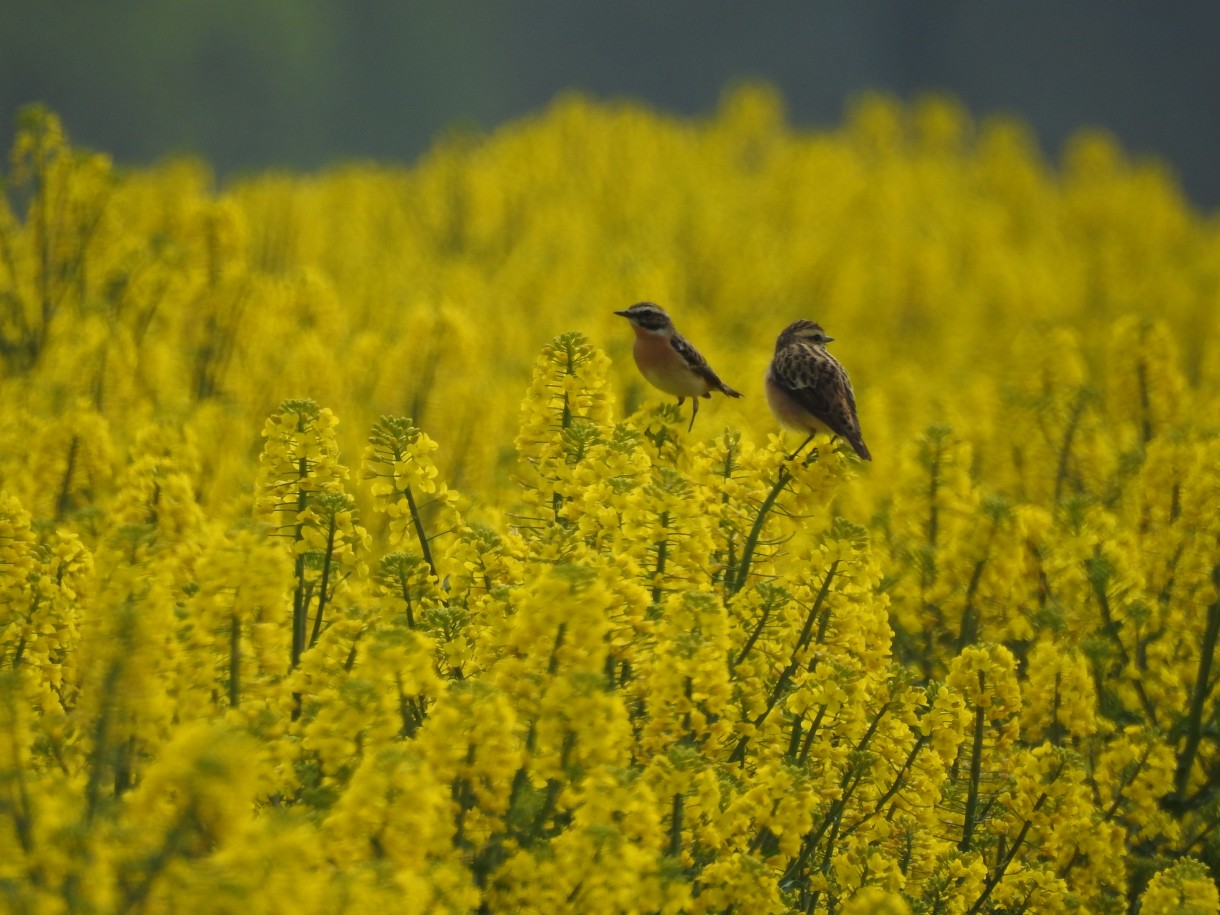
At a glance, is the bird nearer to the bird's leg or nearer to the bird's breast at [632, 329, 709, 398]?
the bird's leg

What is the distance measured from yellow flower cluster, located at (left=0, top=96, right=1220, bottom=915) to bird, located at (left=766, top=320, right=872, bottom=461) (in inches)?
5.2

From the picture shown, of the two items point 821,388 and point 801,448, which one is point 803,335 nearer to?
point 821,388

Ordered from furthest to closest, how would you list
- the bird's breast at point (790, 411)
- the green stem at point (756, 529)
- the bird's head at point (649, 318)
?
the bird's head at point (649, 318), the bird's breast at point (790, 411), the green stem at point (756, 529)

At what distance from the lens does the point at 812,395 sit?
5938 millimetres

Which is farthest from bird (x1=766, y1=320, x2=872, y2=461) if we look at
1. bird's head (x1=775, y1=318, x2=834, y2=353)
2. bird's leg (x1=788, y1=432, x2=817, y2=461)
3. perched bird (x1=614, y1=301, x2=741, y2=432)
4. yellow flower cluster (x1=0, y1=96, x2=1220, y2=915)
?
bird's head (x1=775, y1=318, x2=834, y2=353)

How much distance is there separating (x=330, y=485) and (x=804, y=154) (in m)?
37.2

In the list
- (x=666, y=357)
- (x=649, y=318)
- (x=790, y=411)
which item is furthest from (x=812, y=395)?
(x=649, y=318)

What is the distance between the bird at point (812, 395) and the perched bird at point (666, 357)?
1.90ft

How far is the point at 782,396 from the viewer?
6.14 m

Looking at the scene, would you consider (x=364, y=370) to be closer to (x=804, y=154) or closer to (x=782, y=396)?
(x=782, y=396)

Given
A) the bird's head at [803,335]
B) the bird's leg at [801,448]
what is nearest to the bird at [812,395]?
the bird's leg at [801,448]

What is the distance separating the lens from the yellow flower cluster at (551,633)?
3707 millimetres

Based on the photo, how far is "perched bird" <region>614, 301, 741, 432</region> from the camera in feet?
22.7

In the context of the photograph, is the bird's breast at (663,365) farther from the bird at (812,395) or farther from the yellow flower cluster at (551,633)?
the bird at (812,395)
